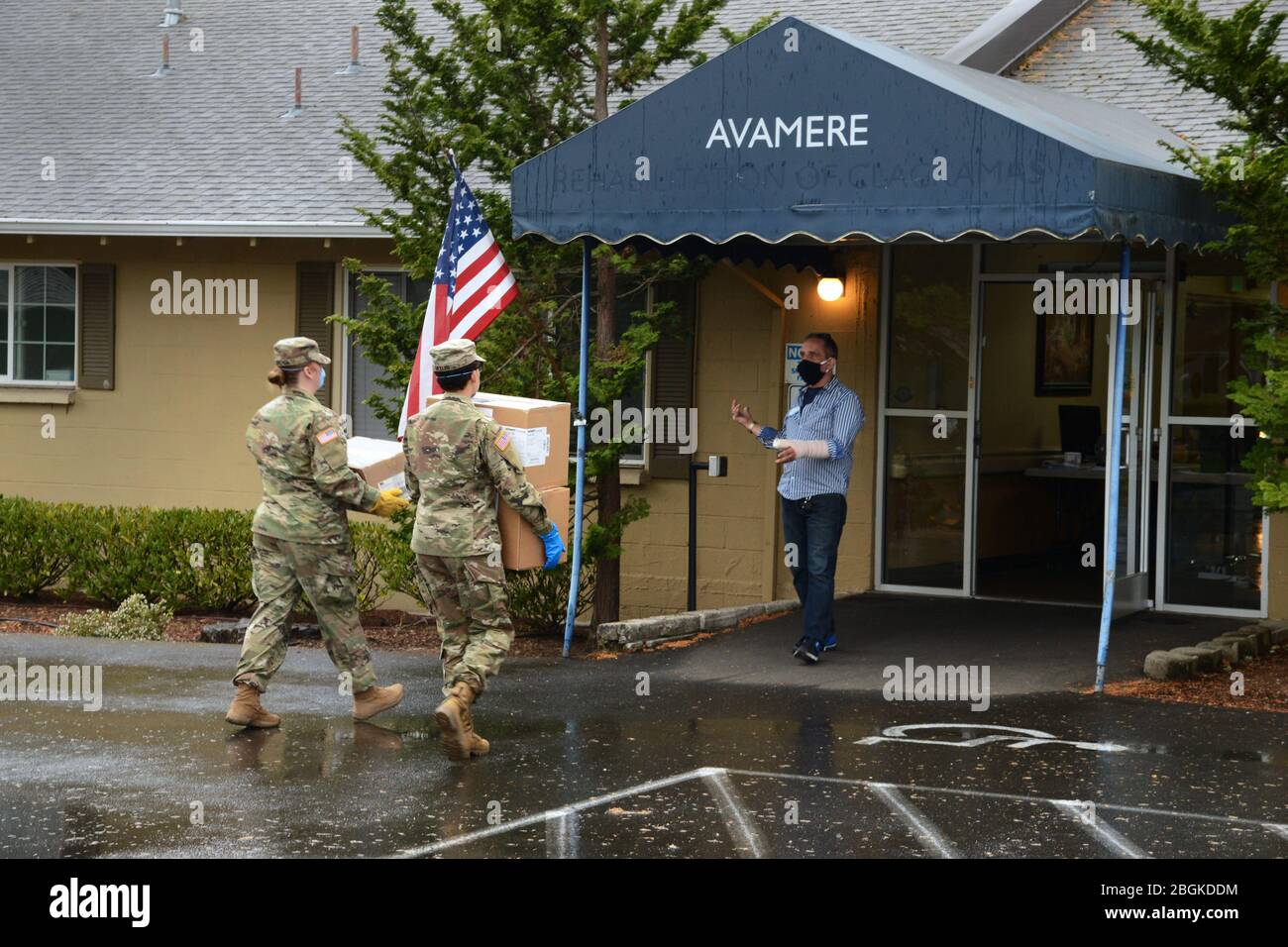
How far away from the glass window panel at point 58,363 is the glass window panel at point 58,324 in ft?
0.30

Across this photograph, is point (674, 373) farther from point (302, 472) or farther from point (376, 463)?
point (302, 472)

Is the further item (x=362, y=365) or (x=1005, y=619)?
(x=362, y=365)

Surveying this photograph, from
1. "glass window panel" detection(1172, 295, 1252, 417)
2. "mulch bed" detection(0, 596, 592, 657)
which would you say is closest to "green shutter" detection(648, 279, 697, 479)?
"mulch bed" detection(0, 596, 592, 657)

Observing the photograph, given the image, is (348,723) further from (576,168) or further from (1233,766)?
(1233,766)

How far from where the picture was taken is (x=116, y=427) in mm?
15805

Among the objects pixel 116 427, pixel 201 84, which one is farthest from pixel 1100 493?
pixel 201 84

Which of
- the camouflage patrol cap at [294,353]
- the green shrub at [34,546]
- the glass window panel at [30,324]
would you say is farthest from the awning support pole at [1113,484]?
the glass window panel at [30,324]

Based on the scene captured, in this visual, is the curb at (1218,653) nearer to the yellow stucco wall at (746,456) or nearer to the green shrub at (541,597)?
the yellow stucco wall at (746,456)

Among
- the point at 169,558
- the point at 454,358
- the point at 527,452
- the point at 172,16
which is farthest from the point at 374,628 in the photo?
the point at 172,16

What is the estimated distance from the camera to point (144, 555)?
1451 centimetres

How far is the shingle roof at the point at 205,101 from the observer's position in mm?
15031

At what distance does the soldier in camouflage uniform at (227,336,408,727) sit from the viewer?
27.3ft

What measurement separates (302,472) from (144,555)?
6685 millimetres

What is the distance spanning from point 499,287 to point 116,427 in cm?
638
